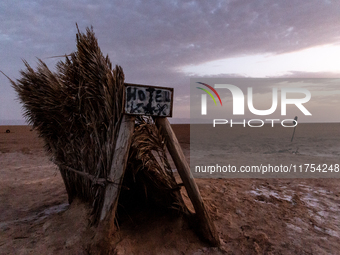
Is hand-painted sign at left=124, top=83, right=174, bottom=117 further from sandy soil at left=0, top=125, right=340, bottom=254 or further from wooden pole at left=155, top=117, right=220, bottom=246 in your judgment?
sandy soil at left=0, top=125, right=340, bottom=254

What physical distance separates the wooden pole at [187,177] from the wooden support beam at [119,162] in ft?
1.25

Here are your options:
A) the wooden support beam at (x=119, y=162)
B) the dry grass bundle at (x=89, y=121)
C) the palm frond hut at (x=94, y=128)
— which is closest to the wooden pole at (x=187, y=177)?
the palm frond hut at (x=94, y=128)

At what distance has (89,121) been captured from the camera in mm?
3174

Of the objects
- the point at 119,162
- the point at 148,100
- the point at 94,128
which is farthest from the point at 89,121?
the point at 148,100

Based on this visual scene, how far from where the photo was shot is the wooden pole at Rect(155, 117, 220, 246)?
2836 mm

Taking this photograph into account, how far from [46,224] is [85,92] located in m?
2.13

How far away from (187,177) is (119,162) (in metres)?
0.89

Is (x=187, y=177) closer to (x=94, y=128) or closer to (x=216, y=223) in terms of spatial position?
(x=216, y=223)

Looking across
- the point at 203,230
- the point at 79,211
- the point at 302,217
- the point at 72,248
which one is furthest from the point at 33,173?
the point at 302,217

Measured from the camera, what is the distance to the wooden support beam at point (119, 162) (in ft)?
8.70

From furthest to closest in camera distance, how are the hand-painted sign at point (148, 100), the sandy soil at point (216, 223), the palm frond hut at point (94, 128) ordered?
the sandy soil at point (216, 223), the palm frond hut at point (94, 128), the hand-painted sign at point (148, 100)

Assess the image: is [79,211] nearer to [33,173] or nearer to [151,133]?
[151,133]

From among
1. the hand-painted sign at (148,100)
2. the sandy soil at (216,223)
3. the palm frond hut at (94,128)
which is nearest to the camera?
the hand-painted sign at (148,100)

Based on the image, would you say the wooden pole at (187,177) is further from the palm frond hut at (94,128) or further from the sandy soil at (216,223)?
the sandy soil at (216,223)
